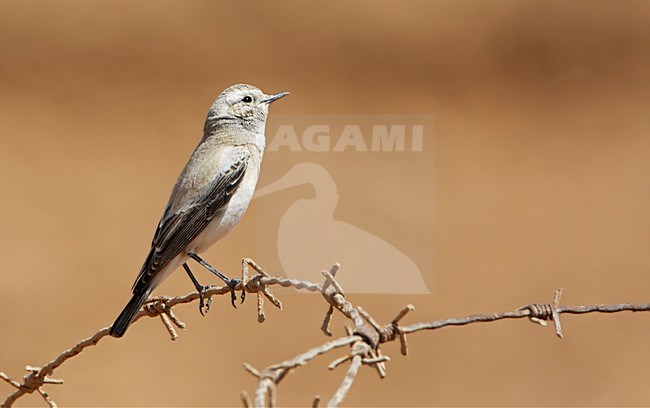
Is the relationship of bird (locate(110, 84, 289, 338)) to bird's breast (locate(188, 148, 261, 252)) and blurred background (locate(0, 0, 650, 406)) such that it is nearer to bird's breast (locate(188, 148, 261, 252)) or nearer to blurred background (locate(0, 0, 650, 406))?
bird's breast (locate(188, 148, 261, 252))

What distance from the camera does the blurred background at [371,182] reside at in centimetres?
756

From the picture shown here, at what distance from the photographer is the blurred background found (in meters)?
7.56

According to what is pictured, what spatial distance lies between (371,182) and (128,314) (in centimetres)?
660

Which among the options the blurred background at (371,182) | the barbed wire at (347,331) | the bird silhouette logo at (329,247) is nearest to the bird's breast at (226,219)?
the barbed wire at (347,331)

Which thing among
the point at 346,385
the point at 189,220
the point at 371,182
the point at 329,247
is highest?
the point at 371,182

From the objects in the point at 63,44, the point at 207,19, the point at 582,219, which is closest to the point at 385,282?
the point at 582,219

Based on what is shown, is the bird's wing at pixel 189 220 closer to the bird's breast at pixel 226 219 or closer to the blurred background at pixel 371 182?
the bird's breast at pixel 226 219

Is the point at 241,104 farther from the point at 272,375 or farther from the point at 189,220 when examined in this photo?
the point at 272,375

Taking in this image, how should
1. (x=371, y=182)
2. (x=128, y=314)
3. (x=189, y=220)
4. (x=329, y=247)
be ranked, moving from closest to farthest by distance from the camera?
(x=128, y=314), (x=189, y=220), (x=329, y=247), (x=371, y=182)

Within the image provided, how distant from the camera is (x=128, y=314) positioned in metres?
2.97

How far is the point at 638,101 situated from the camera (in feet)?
35.0

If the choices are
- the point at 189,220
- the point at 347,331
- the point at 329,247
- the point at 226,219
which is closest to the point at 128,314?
the point at 189,220

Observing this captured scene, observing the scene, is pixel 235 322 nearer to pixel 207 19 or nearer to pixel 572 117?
pixel 207 19

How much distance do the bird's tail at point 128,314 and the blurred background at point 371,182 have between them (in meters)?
A: 3.83
